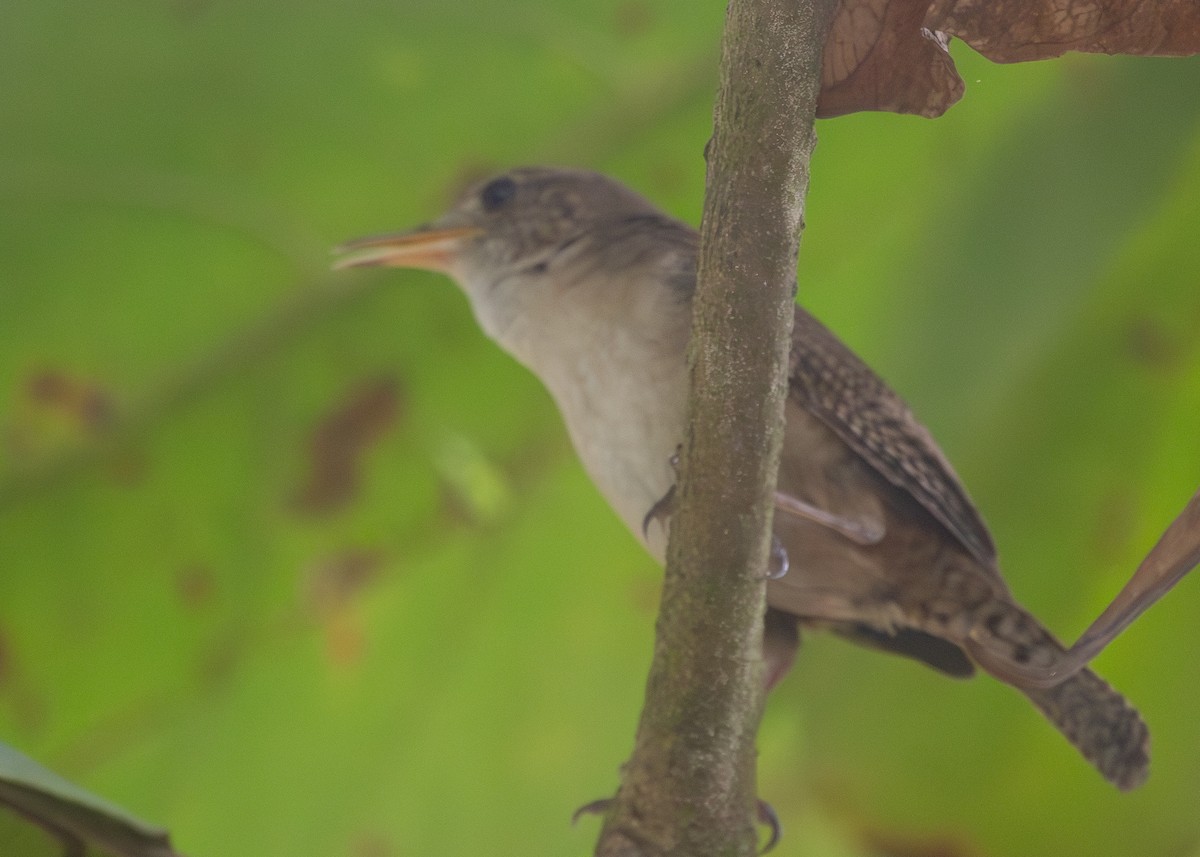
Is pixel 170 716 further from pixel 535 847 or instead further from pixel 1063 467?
pixel 1063 467

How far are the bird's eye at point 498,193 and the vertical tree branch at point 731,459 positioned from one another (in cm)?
91

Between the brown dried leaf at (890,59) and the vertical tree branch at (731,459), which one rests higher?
the brown dried leaf at (890,59)

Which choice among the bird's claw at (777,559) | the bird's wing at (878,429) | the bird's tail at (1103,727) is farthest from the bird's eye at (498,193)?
the bird's tail at (1103,727)

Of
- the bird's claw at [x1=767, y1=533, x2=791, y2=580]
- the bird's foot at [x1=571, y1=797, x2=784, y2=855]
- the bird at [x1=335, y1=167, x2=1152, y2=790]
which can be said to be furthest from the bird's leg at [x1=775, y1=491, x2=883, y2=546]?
the bird's foot at [x1=571, y1=797, x2=784, y2=855]

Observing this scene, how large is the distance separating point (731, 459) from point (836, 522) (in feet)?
1.82

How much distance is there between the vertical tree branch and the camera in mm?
662

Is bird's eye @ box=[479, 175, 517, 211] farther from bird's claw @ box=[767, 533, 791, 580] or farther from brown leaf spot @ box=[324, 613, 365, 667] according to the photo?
bird's claw @ box=[767, 533, 791, 580]

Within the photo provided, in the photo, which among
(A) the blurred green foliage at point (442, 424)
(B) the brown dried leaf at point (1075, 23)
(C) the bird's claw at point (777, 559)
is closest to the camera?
(B) the brown dried leaf at point (1075, 23)

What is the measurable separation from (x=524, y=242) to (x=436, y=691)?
0.60 meters

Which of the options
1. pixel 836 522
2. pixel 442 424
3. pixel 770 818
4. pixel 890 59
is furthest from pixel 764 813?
pixel 890 59

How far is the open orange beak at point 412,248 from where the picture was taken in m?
1.42

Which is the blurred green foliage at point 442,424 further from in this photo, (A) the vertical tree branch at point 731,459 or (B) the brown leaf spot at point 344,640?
(A) the vertical tree branch at point 731,459

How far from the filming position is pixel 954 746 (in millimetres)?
1666

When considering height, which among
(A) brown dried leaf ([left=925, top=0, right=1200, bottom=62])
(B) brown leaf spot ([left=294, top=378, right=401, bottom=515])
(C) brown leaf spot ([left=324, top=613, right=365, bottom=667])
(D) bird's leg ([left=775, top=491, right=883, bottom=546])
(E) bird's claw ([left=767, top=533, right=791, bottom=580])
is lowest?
(A) brown dried leaf ([left=925, top=0, right=1200, bottom=62])
